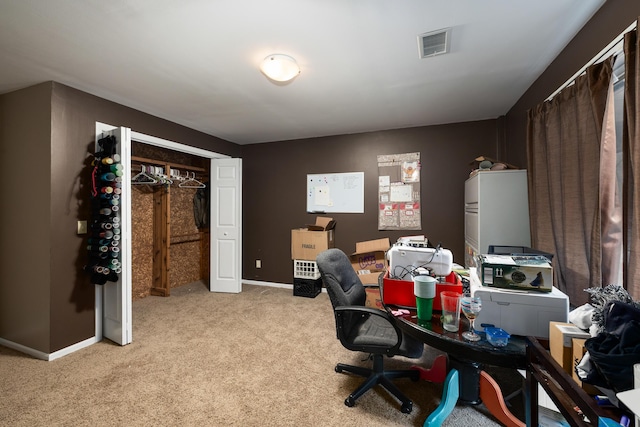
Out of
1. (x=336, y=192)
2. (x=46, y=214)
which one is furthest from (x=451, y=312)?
(x=46, y=214)

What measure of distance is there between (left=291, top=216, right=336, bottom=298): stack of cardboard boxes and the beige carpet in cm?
96

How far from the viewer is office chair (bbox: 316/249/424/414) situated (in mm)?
1677

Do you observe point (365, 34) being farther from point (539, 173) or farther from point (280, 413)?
point (280, 413)

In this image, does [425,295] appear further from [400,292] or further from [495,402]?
[495,402]

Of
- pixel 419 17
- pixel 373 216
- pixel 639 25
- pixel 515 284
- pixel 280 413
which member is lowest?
pixel 280 413

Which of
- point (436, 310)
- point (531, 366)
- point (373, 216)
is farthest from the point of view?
point (373, 216)

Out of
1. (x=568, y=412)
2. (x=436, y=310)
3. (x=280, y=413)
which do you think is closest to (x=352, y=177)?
(x=436, y=310)

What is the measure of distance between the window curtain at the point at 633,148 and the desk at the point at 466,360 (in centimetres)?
58

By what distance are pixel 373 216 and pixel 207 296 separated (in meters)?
2.73

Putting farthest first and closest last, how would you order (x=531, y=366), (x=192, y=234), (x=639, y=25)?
(x=192, y=234)
(x=639, y=25)
(x=531, y=366)

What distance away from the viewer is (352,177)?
4066 mm

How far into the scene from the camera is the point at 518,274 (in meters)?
1.30

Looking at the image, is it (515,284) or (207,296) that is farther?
(207,296)

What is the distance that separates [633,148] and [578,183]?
0.56m
